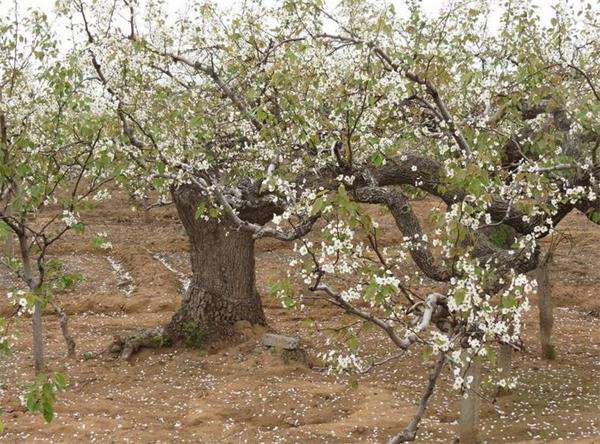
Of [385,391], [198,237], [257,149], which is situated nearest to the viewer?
[257,149]

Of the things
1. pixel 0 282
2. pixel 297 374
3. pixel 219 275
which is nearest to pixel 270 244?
pixel 0 282

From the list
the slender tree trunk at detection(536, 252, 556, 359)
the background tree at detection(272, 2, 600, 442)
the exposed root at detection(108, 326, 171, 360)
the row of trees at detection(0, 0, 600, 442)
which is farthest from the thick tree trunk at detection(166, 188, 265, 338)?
the slender tree trunk at detection(536, 252, 556, 359)

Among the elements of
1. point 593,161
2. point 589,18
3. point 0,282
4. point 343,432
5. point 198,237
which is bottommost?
point 343,432

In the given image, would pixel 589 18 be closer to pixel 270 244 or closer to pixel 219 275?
pixel 219 275

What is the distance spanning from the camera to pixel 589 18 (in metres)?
9.69

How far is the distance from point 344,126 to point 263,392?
224 inches

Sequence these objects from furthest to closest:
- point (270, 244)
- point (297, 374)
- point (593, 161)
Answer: point (270, 244), point (297, 374), point (593, 161)

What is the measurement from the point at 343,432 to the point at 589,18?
290 inches

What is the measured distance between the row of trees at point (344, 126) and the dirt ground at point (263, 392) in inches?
56.7

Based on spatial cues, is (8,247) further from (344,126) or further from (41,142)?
(344,126)

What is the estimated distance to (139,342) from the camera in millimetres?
14023

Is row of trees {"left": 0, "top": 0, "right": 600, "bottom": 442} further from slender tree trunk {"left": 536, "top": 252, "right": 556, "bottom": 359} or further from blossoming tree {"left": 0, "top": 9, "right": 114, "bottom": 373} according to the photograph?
slender tree trunk {"left": 536, "top": 252, "right": 556, "bottom": 359}

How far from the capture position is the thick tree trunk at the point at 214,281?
46.2ft

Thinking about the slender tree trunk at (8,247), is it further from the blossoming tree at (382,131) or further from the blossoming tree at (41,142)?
the blossoming tree at (382,131)
